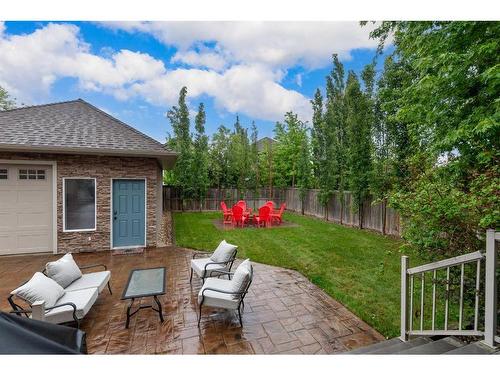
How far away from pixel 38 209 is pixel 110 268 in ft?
10.2

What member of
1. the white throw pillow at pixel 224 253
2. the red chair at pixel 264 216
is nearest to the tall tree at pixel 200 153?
the red chair at pixel 264 216

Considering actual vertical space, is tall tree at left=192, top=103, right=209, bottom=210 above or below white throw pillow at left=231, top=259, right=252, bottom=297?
above

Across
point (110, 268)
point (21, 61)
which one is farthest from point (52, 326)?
point (21, 61)

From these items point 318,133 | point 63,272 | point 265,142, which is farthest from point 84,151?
point 265,142

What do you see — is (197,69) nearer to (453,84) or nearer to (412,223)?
(453,84)

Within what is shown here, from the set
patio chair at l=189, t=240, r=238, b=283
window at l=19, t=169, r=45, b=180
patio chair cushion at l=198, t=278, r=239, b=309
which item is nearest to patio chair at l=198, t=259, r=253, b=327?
patio chair cushion at l=198, t=278, r=239, b=309

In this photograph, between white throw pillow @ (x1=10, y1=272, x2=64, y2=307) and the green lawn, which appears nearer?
white throw pillow @ (x1=10, y1=272, x2=64, y2=307)

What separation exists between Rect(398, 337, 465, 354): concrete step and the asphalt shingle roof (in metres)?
7.21

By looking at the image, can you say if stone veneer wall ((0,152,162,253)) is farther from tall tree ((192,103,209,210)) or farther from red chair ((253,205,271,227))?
tall tree ((192,103,209,210))

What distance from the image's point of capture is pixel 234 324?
373 centimetres

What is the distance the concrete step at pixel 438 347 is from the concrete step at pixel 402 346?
16 cm

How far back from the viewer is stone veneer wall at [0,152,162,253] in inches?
290

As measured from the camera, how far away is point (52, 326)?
2.11 m

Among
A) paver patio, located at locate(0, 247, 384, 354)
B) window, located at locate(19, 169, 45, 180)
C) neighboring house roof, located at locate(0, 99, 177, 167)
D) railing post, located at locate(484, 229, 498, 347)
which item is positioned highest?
neighboring house roof, located at locate(0, 99, 177, 167)
